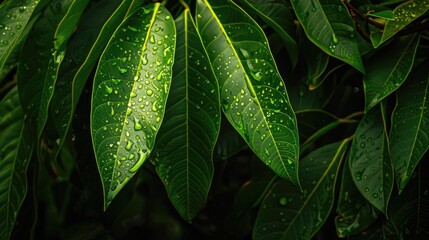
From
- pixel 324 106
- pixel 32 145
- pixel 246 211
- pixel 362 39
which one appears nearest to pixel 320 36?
pixel 362 39

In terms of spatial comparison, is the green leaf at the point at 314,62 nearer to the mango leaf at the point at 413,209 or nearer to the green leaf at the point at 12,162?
the mango leaf at the point at 413,209

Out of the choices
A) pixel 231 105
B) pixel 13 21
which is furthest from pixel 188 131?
pixel 13 21

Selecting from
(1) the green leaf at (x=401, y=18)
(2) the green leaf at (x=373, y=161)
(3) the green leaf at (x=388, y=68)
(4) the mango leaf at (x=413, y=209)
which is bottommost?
(4) the mango leaf at (x=413, y=209)

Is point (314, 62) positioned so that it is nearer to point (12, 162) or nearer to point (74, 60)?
point (74, 60)

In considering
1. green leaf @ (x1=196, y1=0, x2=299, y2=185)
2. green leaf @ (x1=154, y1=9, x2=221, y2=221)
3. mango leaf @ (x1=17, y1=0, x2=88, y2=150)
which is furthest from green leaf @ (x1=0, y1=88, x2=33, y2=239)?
green leaf @ (x1=196, y1=0, x2=299, y2=185)

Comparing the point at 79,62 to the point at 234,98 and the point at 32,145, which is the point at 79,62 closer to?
the point at 32,145

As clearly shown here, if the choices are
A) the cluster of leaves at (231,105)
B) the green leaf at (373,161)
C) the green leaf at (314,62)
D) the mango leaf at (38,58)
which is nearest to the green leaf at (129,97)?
the cluster of leaves at (231,105)
